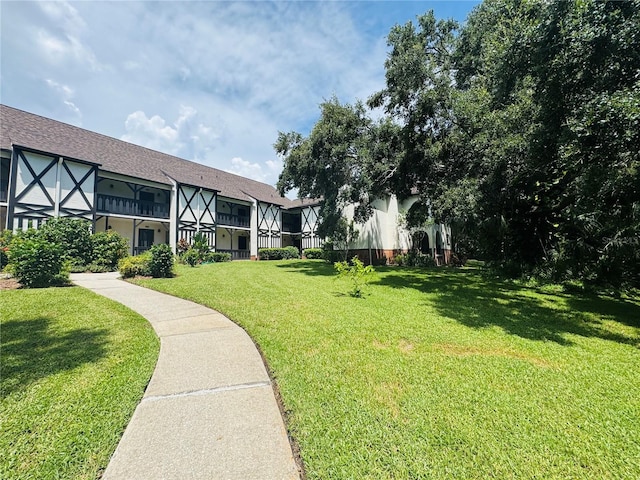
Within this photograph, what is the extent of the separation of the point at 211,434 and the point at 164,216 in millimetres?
22652

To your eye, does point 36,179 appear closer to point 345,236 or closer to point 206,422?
point 345,236

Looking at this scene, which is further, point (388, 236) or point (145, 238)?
point (145, 238)

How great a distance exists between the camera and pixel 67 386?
2998 mm

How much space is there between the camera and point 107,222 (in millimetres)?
19359

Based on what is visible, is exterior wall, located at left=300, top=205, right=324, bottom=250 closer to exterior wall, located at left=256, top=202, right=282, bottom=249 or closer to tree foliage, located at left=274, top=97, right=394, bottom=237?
exterior wall, located at left=256, top=202, right=282, bottom=249

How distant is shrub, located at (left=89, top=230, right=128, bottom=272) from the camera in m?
13.1

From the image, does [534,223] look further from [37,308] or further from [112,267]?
[112,267]

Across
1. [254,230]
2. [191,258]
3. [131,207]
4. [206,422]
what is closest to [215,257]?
[191,258]

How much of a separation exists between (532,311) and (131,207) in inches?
928

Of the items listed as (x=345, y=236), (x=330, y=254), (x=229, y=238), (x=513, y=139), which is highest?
(x=513, y=139)

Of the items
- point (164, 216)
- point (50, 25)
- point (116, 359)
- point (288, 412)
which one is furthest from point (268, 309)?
point (164, 216)

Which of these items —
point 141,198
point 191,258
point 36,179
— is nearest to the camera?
point 36,179

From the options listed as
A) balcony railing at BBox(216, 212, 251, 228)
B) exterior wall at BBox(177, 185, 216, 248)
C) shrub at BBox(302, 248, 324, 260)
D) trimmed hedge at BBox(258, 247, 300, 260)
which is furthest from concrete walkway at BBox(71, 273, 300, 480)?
balcony railing at BBox(216, 212, 251, 228)

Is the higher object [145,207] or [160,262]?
[145,207]
